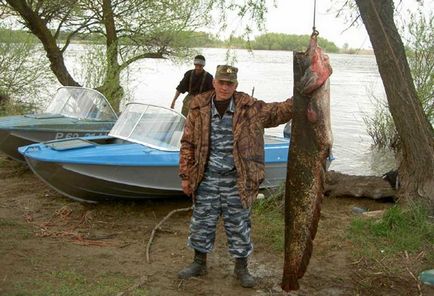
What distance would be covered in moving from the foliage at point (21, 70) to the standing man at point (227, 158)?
38.8 feet

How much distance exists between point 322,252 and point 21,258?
2.80 meters

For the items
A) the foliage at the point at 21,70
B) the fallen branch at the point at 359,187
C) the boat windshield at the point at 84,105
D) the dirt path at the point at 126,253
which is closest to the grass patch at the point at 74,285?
the dirt path at the point at 126,253

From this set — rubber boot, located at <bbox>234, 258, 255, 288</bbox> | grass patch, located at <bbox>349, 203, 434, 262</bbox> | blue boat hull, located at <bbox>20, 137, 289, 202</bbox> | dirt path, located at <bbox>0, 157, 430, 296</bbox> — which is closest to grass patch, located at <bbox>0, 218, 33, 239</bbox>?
dirt path, located at <bbox>0, 157, 430, 296</bbox>

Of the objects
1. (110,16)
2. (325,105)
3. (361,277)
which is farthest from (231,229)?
(110,16)

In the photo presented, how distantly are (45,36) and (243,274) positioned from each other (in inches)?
407

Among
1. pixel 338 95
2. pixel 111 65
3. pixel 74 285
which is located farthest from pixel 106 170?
pixel 338 95

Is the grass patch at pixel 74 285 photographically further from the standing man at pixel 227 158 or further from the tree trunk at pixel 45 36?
the tree trunk at pixel 45 36

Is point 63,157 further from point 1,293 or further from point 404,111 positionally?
point 404,111

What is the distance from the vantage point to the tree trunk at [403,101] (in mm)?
5477

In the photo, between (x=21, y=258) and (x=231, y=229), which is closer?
(x=231, y=229)

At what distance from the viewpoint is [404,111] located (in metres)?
5.52

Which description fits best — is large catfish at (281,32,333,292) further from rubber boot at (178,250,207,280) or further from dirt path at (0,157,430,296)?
rubber boot at (178,250,207,280)

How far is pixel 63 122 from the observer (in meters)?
8.62

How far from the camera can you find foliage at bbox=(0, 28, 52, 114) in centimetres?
1530
